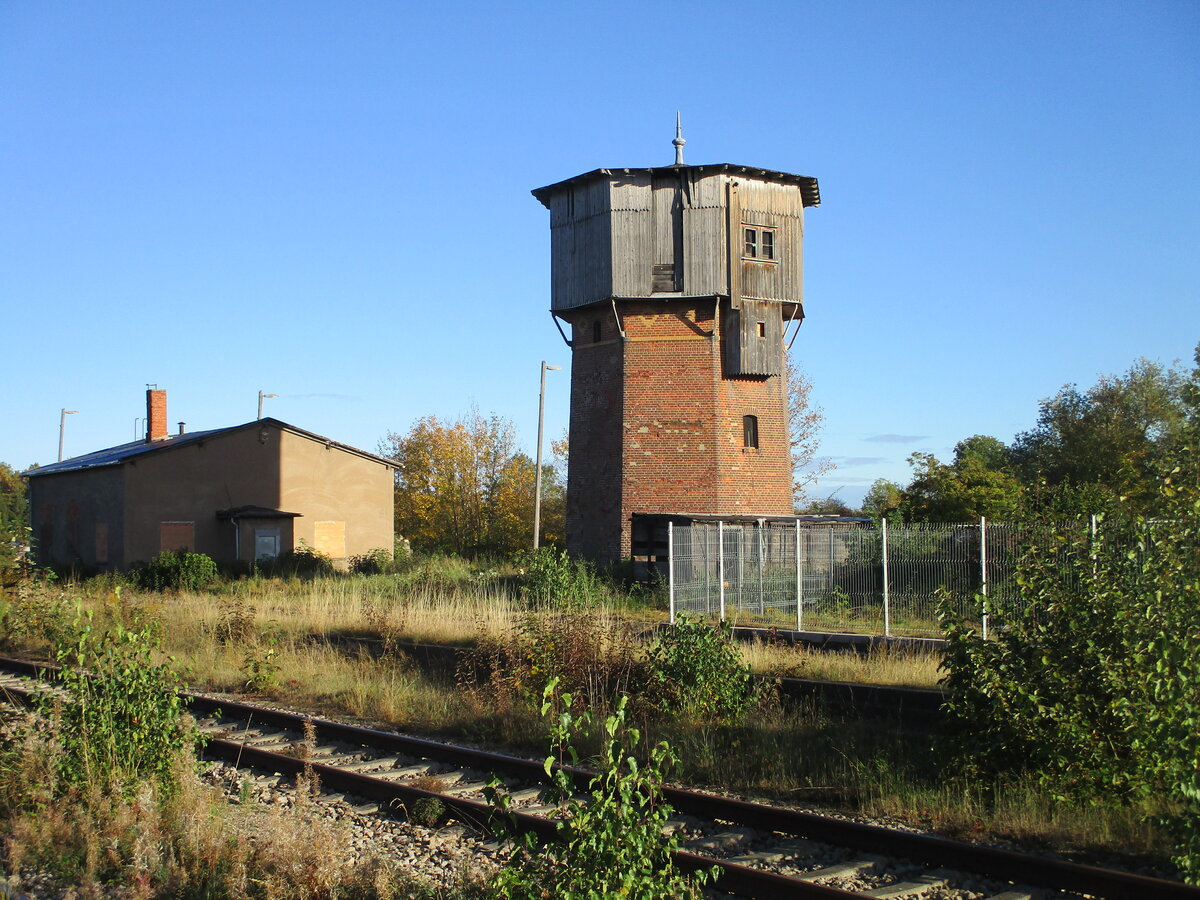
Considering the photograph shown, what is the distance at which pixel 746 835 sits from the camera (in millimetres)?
6926

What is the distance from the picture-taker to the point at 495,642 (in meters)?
13.0

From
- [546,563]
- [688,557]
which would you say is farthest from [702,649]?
[546,563]

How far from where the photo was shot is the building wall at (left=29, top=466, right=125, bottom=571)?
33375 mm

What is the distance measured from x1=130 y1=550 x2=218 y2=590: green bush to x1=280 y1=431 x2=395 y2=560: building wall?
245 inches

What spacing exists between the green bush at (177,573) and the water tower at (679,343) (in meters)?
10.6

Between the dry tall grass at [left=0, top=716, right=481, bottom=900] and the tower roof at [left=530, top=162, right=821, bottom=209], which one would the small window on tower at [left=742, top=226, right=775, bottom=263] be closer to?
the tower roof at [left=530, top=162, right=821, bottom=209]

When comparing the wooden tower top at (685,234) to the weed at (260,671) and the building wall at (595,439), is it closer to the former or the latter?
the building wall at (595,439)

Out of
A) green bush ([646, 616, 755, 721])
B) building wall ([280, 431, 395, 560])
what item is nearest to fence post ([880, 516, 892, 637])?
green bush ([646, 616, 755, 721])

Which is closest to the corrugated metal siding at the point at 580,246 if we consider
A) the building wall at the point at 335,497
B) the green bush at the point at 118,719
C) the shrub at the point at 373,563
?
the shrub at the point at 373,563

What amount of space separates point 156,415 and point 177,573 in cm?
1297

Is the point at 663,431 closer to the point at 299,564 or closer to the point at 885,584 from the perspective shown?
the point at 885,584

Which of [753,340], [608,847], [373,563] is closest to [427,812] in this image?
[608,847]

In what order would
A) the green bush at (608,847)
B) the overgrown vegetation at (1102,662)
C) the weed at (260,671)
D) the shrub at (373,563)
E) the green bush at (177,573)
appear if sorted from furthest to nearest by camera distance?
the shrub at (373,563) < the green bush at (177,573) < the weed at (260,671) < the overgrown vegetation at (1102,662) < the green bush at (608,847)

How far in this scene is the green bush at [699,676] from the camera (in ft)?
33.6
